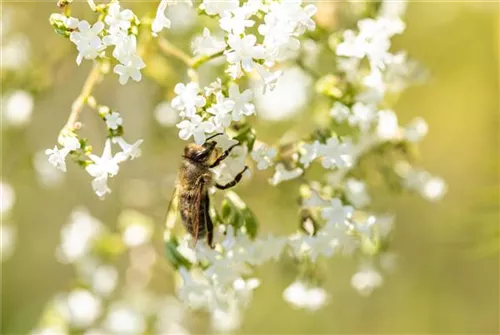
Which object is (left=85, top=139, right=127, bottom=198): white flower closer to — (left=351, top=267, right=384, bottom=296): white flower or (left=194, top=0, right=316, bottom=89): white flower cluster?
(left=194, top=0, right=316, bottom=89): white flower cluster

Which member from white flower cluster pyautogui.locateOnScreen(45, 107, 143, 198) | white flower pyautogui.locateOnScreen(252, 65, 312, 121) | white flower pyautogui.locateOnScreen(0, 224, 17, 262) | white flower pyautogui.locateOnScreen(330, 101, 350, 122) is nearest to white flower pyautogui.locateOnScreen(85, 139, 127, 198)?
white flower cluster pyautogui.locateOnScreen(45, 107, 143, 198)

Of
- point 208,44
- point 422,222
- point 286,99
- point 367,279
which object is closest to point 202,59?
point 208,44

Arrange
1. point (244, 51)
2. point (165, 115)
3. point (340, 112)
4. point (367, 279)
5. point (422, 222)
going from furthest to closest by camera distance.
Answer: point (422, 222)
point (165, 115)
point (367, 279)
point (340, 112)
point (244, 51)

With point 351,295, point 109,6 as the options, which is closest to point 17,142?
point 109,6

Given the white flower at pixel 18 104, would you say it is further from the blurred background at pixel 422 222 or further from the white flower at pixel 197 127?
the white flower at pixel 197 127

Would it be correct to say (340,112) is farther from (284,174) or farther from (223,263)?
(223,263)

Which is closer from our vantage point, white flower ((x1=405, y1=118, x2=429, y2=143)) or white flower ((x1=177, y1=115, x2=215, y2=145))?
white flower ((x1=177, y1=115, x2=215, y2=145))

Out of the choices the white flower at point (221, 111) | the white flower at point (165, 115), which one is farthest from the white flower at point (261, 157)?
the white flower at point (165, 115)
